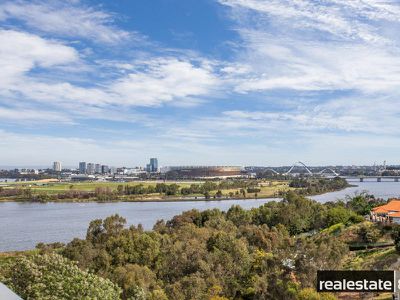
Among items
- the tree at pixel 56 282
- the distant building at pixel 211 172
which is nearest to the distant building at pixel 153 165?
the distant building at pixel 211 172

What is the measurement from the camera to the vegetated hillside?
7.93m

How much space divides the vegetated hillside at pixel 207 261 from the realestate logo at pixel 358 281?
287 cm

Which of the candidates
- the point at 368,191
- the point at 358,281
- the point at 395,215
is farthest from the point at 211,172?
the point at 358,281

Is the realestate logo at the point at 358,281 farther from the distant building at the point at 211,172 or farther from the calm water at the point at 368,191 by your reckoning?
the distant building at the point at 211,172

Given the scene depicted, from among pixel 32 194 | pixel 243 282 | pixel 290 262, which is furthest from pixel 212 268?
pixel 32 194

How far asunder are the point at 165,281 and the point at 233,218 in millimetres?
9030

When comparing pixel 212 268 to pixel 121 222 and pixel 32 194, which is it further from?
pixel 32 194

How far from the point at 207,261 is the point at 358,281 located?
24.3ft

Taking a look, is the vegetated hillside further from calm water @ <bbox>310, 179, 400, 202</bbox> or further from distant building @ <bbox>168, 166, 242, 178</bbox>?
distant building @ <bbox>168, 166, 242, 178</bbox>

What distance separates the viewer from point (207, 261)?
1003 cm

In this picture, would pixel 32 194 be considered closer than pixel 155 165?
Yes

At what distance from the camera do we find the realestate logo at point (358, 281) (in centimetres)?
279

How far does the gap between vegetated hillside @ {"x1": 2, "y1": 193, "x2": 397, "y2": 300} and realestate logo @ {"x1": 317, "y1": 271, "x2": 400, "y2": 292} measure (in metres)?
2.87

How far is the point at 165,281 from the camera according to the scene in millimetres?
9875
